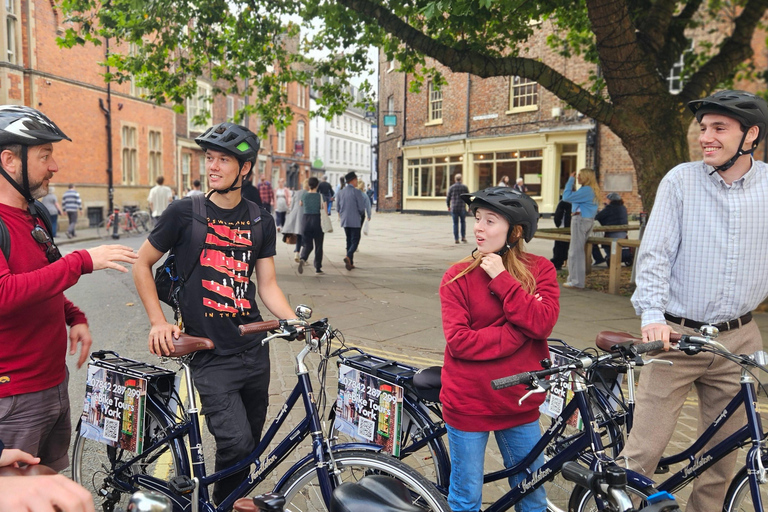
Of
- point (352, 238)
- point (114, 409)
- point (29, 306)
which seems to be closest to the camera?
point (29, 306)

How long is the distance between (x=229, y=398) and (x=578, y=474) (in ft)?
5.14

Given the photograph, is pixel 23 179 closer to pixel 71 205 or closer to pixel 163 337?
pixel 163 337

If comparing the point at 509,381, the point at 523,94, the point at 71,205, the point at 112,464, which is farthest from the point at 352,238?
the point at 523,94

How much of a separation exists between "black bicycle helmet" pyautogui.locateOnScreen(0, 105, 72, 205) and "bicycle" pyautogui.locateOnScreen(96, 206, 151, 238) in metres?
19.7

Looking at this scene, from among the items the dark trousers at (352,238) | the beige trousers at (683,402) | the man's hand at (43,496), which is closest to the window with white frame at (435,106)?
the dark trousers at (352,238)

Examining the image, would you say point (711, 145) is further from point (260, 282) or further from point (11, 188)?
point (11, 188)

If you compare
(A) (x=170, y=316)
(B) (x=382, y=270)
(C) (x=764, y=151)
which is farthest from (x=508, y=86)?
(A) (x=170, y=316)

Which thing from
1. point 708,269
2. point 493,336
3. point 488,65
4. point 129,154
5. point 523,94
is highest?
point 523,94

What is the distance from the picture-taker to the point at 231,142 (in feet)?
9.50

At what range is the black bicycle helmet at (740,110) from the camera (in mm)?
2625

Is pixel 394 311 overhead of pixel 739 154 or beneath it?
beneath

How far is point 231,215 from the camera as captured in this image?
2.98 metres

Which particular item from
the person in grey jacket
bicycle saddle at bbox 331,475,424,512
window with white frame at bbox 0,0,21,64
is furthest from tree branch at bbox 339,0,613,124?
window with white frame at bbox 0,0,21,64

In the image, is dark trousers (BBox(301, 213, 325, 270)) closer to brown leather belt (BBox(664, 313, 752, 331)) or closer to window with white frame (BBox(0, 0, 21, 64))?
brown leather belt (BBox(664, 313, 752, 331))
